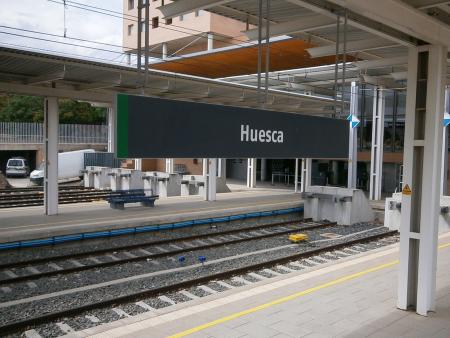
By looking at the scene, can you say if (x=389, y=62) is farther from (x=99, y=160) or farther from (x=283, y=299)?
(x=99, y=160)

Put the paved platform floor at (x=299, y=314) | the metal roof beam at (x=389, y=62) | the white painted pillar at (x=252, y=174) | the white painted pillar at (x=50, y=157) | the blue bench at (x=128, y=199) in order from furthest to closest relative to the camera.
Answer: the white painted pillar at (x=252, y=174), the blue bench at (x=128, y=199), the white painted pillar at (x=50, y=157), the metal roof beam at (x=389, y=62), the paved platform floor at (x=299, y=314)

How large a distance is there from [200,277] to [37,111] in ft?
139

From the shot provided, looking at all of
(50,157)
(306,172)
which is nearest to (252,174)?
(306,172)

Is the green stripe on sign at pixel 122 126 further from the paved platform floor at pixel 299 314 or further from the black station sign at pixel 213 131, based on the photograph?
the paved platform floor at pixel 299 314

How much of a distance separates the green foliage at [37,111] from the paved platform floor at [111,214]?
102 ft

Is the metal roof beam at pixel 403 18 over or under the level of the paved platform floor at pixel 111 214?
over

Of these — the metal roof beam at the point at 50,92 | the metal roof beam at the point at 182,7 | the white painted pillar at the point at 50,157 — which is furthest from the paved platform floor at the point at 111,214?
the metal roof beam at the point at 182,7

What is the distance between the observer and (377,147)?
72.4ft

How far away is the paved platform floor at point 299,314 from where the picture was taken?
5.77 m

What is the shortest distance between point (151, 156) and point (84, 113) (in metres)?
47.8

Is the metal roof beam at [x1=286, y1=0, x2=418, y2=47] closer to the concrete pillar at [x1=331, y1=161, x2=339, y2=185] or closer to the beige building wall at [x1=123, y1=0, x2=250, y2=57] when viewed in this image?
the concrete pillar at [x1=331, y1=161, x2=339, y2=185]

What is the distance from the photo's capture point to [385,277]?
8.59m

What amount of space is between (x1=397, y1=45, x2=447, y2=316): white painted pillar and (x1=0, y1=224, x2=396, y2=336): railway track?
3796 millimetres

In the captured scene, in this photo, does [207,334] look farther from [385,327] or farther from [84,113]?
[84,113]
